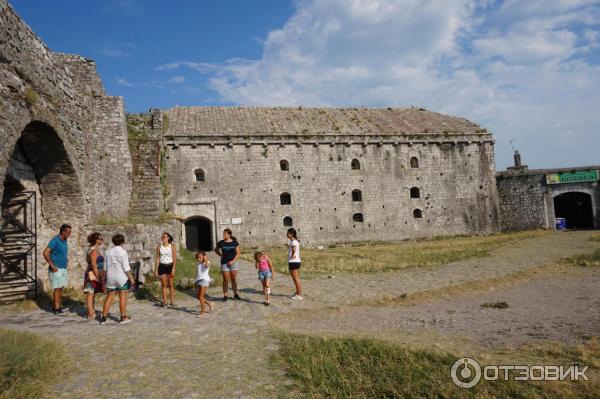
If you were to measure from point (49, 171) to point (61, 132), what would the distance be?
1.18 meters

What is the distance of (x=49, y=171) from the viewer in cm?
961

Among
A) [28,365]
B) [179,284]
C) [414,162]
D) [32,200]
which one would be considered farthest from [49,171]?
[414,162]

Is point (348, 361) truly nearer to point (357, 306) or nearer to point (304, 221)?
point (357, 306)

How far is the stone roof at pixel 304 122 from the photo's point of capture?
82.3 ft

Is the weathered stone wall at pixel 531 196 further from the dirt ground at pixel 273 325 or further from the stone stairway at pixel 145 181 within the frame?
the stone stairway at pixel 145 181

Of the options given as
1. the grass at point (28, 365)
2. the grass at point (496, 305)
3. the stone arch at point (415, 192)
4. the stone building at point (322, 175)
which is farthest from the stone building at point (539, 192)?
the grass at point (28, 365)

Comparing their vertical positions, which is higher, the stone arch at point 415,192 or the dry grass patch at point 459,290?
the stone arch at point 415,192

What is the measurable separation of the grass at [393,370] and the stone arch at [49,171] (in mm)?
7445

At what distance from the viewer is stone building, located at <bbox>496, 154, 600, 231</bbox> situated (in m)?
28.0

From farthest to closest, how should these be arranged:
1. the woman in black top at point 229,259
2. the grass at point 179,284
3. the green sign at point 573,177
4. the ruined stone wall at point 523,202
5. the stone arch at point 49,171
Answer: the ruined stone wall at point 523,202 → the green sign at point 573,177 → the grass at point 179,284 → the woman in black top at point 229,259 → the stone arch at point 49,171

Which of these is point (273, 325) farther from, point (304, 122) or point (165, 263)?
point (304, 122)

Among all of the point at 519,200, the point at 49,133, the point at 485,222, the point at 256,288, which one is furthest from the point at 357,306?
the point at 519,200

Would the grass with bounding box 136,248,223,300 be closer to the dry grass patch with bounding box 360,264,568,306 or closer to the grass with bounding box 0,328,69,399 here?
the grass with bounding box 0,328,69,399

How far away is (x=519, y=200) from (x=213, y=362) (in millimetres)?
30328
